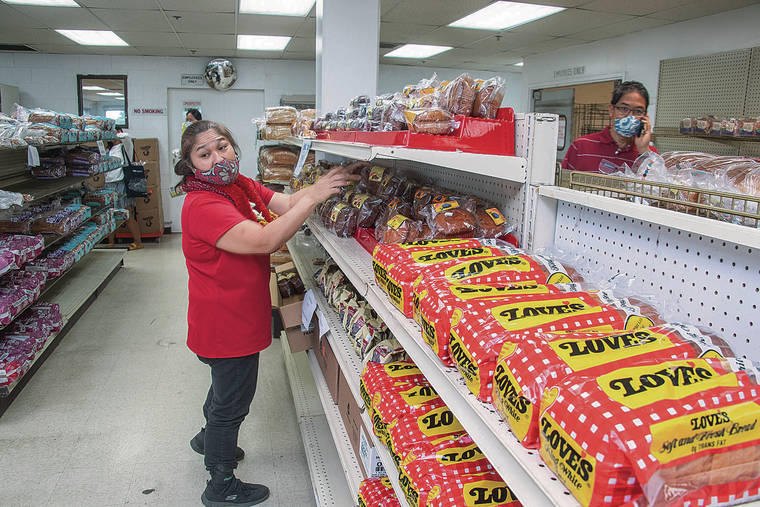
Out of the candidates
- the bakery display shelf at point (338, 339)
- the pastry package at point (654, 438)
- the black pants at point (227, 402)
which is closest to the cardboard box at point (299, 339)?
the bakery display shelf at point (338, 339)

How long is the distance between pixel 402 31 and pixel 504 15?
4.59 ft

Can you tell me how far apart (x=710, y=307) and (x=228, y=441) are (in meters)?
2.00

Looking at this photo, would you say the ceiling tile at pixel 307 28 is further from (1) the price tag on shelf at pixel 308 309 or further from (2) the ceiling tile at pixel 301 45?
(1) the price tag on shelf at pixel 308 309

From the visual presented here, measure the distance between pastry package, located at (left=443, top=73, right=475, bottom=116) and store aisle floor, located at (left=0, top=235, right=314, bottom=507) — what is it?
1.92m

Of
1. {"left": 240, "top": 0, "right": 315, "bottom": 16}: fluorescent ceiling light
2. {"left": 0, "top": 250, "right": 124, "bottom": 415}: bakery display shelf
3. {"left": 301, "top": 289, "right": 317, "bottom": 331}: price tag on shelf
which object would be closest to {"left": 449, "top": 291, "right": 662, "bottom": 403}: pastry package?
{"left": 301, "top": 289, "right": 317, "bottom": 331}: price tag on shelf

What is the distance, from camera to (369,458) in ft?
6.26

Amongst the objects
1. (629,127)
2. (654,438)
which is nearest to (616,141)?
(629,127)

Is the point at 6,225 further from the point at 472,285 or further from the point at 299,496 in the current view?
the point at 472,285

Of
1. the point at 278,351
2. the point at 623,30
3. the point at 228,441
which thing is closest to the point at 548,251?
the point at 228,441

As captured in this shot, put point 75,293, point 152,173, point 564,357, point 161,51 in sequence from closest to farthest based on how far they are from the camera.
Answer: point 564,357, point 75,293, point 161,51, point 152,173

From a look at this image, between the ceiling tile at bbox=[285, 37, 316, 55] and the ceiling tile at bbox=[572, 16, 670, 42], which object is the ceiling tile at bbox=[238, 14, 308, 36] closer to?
the ceiling tile at bbox=[285, 37, 316, 55]

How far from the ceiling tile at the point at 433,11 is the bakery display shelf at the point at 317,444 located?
3800 mm

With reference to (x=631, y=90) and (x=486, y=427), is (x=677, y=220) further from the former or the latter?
(x=631, y=90)

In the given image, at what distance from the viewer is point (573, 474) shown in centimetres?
75
